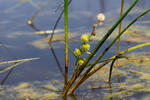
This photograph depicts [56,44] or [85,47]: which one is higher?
[56,44]

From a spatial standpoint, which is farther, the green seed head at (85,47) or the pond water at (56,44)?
the pond water at (56,44)

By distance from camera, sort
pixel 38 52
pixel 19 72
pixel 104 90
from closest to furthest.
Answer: pixel 104 90, pixel 19 72, pixel 38 52

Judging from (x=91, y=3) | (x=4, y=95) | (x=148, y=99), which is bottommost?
(x=148, y=99)

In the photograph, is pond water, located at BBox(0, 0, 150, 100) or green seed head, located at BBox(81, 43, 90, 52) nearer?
green seed head, located at BBox(81, 43, 90, 52)

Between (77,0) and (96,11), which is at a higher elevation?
(77,0)

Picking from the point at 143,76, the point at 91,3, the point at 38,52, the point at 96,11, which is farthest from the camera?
the point at 91,3

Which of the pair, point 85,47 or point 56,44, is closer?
point 85,47

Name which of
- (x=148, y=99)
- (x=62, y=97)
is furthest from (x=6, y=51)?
(x=148, y=99)

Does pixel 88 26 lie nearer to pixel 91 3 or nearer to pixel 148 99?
pixel 91 3
